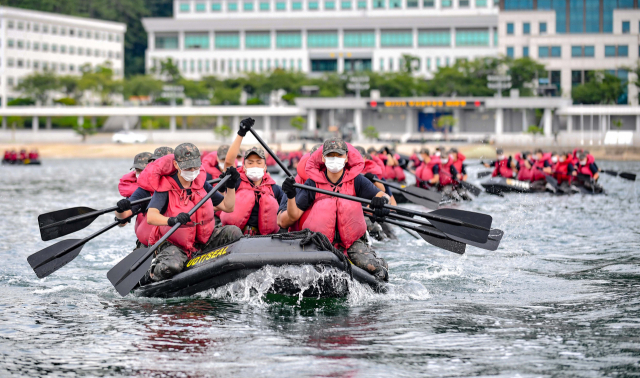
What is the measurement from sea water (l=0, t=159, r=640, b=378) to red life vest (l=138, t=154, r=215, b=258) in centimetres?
72

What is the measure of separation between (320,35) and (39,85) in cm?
3462

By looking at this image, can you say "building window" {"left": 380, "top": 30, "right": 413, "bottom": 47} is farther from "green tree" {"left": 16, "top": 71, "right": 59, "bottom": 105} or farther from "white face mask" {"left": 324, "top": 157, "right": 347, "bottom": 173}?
"white face mask" {"left": 324, "top": 157, "right": 347, "bottom": 173}

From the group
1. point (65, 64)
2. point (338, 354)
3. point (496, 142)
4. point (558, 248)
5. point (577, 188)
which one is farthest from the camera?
point (65, 64)

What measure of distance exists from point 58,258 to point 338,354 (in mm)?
4609

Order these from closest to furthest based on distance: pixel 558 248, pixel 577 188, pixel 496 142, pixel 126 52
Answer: pixel 558 248, pixel 577 188, pixel 496 142, pixel 126 52

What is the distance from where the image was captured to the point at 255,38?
337ft

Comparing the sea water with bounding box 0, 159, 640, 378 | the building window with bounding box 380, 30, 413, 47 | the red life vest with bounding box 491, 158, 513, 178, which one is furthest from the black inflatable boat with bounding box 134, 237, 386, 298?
the building window with bounding box 380, 30, 413, 47

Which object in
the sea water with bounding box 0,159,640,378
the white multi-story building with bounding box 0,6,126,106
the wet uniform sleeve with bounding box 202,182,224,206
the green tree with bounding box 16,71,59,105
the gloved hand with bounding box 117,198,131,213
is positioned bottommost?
the sea water with bounding box 0,159,640,378

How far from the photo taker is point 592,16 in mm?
96750

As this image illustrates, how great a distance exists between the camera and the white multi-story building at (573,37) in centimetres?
8512

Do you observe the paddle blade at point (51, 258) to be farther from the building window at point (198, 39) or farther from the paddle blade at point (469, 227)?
the building window at point (198, 39)

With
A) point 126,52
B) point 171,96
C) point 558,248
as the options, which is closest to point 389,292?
point 558,248

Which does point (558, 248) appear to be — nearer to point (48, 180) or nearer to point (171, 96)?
point (48, 180)

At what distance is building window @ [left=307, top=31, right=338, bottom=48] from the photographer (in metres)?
102
